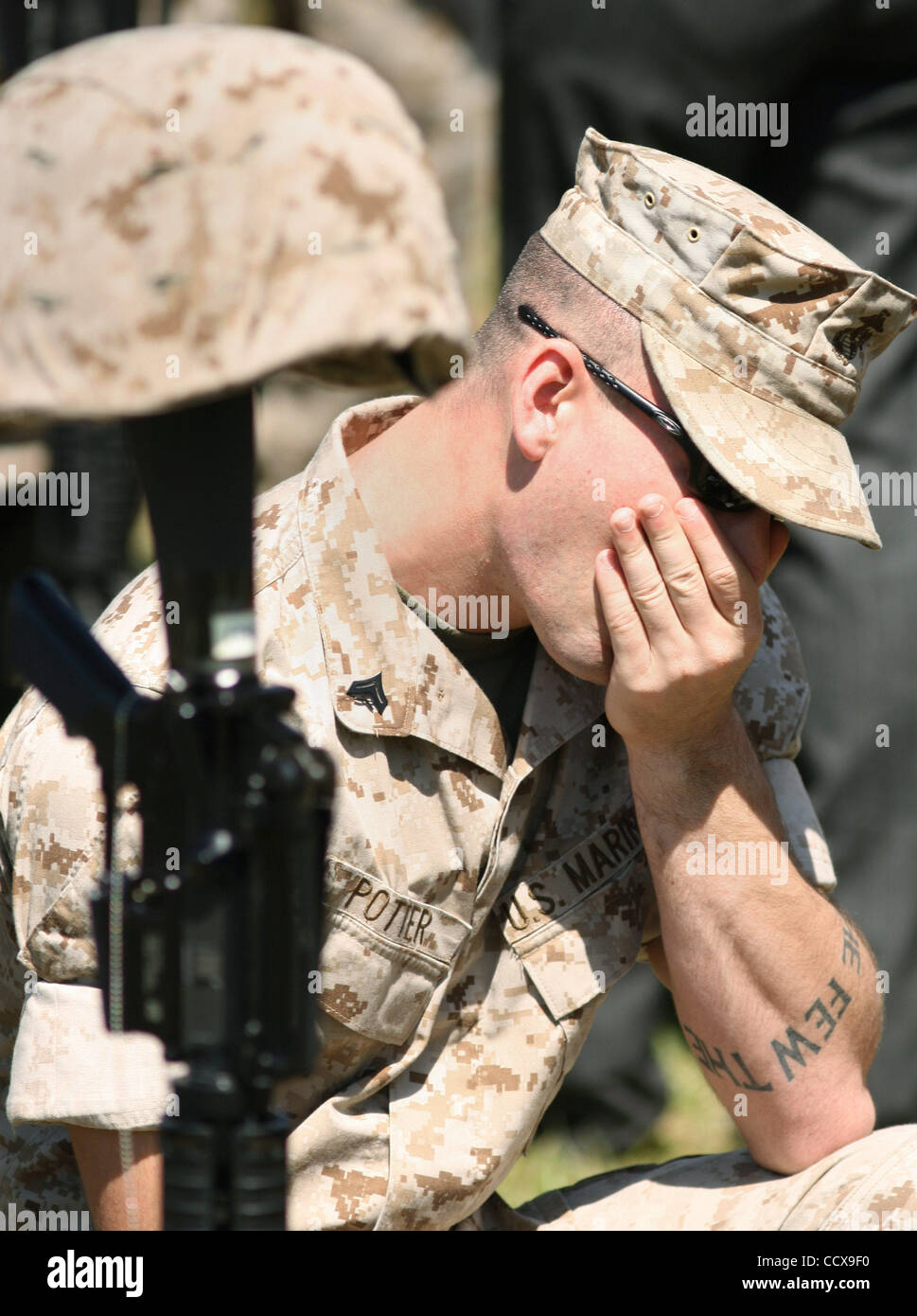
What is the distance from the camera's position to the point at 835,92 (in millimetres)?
3436

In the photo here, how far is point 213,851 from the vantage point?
90 centimetres

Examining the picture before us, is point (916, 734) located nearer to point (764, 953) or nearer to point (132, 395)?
point (764, 953)

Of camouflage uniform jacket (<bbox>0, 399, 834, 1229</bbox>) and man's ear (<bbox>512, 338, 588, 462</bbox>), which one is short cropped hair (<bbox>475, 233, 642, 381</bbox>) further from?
camouflage uniform jacket (<bbox>0, 399, 834, 1229</bbox>)

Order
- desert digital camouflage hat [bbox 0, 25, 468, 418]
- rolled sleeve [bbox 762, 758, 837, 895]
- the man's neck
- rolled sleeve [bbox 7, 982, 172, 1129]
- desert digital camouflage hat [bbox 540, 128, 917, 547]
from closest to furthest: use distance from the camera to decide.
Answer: desert digital camouflage hat [bbox 0, 25, 468, 418] < rolled sleeve [bbox 7, 982, 172, 1129] < desert digital camouflage hat [bbox 540, 128, 917, 547] < the man's neck < rolled sleeve [bbox 762, 758, 837, 895]

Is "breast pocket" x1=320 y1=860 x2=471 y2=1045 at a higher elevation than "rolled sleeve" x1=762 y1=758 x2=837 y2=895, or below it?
higher

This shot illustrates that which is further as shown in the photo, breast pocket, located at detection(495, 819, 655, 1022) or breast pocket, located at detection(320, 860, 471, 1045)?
breast pocket, located at detection(495, 819, 655, 1022)

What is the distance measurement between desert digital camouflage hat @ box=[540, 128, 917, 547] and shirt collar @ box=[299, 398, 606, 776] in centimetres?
43

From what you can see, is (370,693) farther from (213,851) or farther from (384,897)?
(213,851)

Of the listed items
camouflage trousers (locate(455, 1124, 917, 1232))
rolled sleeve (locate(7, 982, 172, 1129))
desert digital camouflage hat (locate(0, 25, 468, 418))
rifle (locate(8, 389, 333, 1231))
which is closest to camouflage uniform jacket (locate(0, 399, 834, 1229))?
rolled sleeve (locate(7, 982, 172, 1129))

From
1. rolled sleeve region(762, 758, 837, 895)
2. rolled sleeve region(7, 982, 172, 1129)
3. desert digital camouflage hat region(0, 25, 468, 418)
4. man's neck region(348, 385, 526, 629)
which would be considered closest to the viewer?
desert digital camouflage hat region(0, 25, 468, 418)

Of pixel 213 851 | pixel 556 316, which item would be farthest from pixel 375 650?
pixel 213 851

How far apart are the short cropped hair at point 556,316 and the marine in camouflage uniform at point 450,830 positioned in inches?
1.0

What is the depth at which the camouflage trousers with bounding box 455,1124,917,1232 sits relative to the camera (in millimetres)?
1900

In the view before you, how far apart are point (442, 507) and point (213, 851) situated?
Result: 120cm
